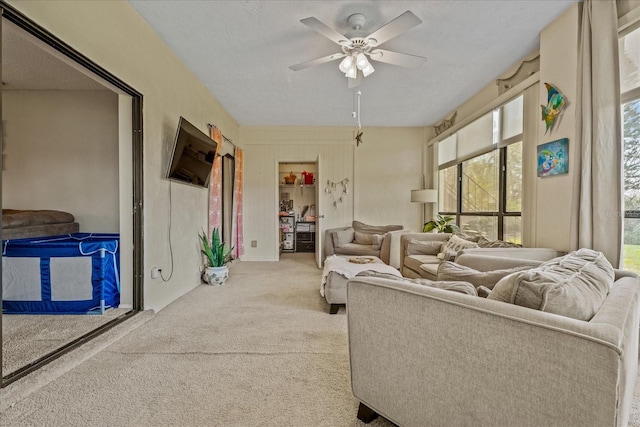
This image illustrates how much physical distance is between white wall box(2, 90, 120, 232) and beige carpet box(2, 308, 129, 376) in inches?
47.6

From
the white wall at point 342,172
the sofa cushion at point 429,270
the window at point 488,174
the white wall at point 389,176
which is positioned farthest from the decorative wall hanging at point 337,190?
the sofa cushion at point 429,270

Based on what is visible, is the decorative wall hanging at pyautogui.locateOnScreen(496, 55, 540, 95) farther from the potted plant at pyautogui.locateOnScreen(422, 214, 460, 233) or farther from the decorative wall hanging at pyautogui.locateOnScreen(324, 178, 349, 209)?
the decorative wall hanging at pyautogui.locateOnScreen(324, 178, 349, 209)

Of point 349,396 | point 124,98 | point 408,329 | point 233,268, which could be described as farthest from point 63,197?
point 408,329

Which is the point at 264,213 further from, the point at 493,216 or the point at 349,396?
the point at 349,396

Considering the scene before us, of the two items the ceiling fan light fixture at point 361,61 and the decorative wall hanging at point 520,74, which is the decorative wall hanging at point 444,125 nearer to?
the decorative wall hanging at point 520,74

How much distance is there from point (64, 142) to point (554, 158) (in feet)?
16.4

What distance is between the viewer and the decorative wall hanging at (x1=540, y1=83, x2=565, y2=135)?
2.34m

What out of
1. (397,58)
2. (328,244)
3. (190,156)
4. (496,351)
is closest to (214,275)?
(190,156)

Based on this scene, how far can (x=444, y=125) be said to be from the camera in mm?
5031

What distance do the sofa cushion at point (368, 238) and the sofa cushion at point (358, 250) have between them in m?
0.10

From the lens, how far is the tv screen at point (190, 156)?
2881 millimetres

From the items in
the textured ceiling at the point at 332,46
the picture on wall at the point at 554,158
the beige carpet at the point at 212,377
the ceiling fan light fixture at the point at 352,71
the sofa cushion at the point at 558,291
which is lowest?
the beige carpet at the point at 212,377

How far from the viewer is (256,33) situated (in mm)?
2598

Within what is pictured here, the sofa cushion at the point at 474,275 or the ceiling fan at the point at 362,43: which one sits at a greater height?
the ceiling fan at the point at 362,43
